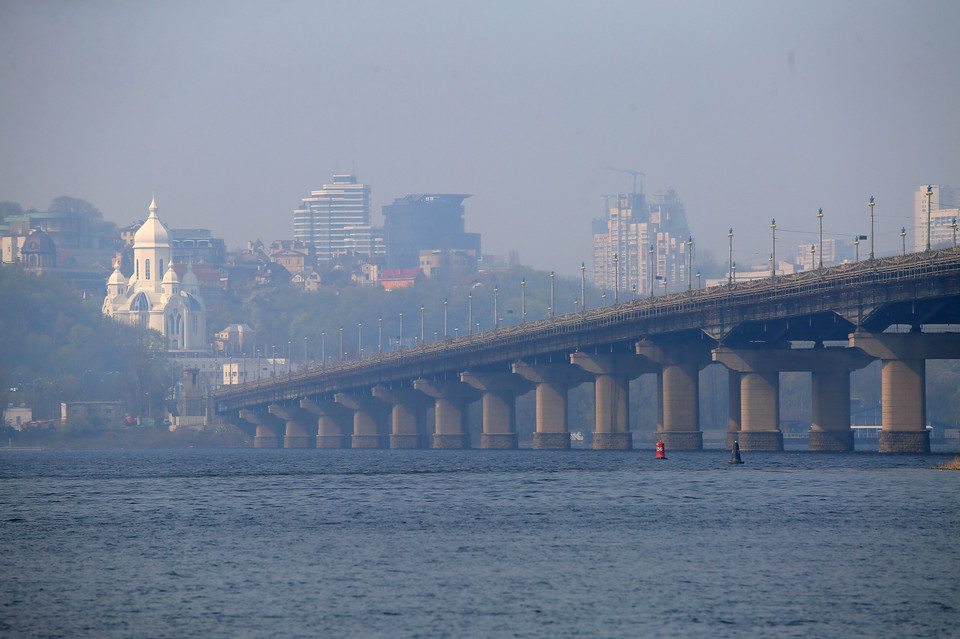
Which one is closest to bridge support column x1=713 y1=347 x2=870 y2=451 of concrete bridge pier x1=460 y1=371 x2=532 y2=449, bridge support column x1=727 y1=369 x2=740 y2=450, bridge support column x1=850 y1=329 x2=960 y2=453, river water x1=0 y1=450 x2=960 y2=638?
bridge support column x1=727 y1=369 x2=740 y2=450

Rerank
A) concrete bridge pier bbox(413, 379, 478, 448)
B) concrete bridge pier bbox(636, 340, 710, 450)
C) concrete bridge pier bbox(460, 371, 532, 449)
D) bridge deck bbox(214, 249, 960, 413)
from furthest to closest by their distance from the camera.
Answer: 1. concrete bridge pier bbox(413, 379, 478, 448)
2. concrete bridge pier bbox(460, 371, 532, 449)
3. concrete bridge pier bbox(636, 340, 710, 450)
4. bridge deck bbox(214, 249, 960, 413)

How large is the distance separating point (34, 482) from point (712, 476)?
4904cm

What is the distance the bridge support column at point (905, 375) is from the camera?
124125mm

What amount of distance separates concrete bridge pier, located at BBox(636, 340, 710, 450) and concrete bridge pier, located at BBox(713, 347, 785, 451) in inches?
297

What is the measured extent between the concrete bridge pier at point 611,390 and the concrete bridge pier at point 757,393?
58.2 ft

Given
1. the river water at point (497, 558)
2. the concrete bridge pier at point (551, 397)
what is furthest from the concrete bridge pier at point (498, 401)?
the river water at point (497, 558)

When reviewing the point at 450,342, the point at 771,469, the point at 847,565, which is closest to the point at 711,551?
the point at 847,565

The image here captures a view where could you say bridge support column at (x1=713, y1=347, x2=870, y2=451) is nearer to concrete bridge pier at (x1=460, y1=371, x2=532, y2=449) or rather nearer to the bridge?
the bridge

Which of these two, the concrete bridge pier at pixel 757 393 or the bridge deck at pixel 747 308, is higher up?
the bridge deck at pixel 747 308

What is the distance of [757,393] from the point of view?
466 feet

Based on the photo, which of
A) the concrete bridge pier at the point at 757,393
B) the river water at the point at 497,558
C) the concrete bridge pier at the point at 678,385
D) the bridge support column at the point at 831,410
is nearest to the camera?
the river water at the point at 497,558

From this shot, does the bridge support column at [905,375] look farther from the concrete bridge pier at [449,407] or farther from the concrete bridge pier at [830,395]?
the concrete bridge pier at [449,407]

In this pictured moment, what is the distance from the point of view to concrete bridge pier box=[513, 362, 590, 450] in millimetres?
172875

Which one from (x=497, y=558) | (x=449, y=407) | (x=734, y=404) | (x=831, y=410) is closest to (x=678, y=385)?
(x=734, y=404)
